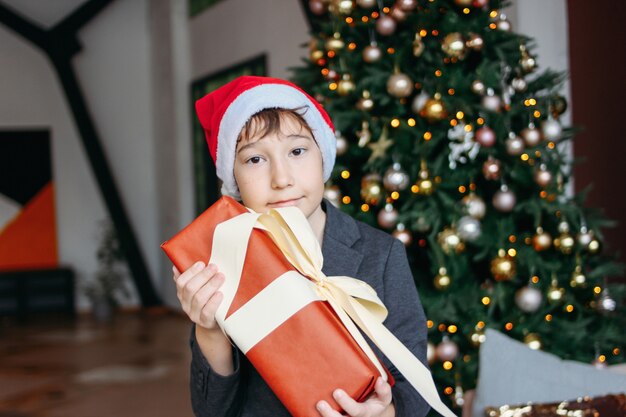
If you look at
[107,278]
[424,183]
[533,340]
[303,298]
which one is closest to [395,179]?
[424,183]

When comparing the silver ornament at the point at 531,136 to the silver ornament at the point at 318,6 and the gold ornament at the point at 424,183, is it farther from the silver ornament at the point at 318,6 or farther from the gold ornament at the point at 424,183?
the silver ornament at the point at 318,6

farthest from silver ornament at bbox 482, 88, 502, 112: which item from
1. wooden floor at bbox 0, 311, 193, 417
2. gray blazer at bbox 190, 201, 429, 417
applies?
wooden floor at bbox 0, 311, 193, 417

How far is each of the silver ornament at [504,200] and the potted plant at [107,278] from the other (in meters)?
5.79

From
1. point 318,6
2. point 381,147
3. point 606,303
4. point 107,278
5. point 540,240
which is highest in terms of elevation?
point 318,6

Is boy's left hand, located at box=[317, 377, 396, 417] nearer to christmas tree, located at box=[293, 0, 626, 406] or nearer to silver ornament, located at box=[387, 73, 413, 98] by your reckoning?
christmas tree, located at box=[293, 0, 626, 406]

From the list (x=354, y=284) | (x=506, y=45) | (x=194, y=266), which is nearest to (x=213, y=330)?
(x=194, y=266)

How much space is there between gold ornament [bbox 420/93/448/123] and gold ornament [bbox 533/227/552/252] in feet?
1.58

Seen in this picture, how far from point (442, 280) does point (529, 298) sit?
28 centimetres

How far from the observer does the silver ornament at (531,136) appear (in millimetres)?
1989

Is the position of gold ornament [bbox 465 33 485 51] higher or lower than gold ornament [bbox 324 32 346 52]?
lower

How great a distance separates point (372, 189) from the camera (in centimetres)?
203

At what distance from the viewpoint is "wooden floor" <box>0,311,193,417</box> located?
3754mm

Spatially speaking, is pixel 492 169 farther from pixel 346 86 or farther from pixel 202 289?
pixel 202 289

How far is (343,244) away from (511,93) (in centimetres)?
127
